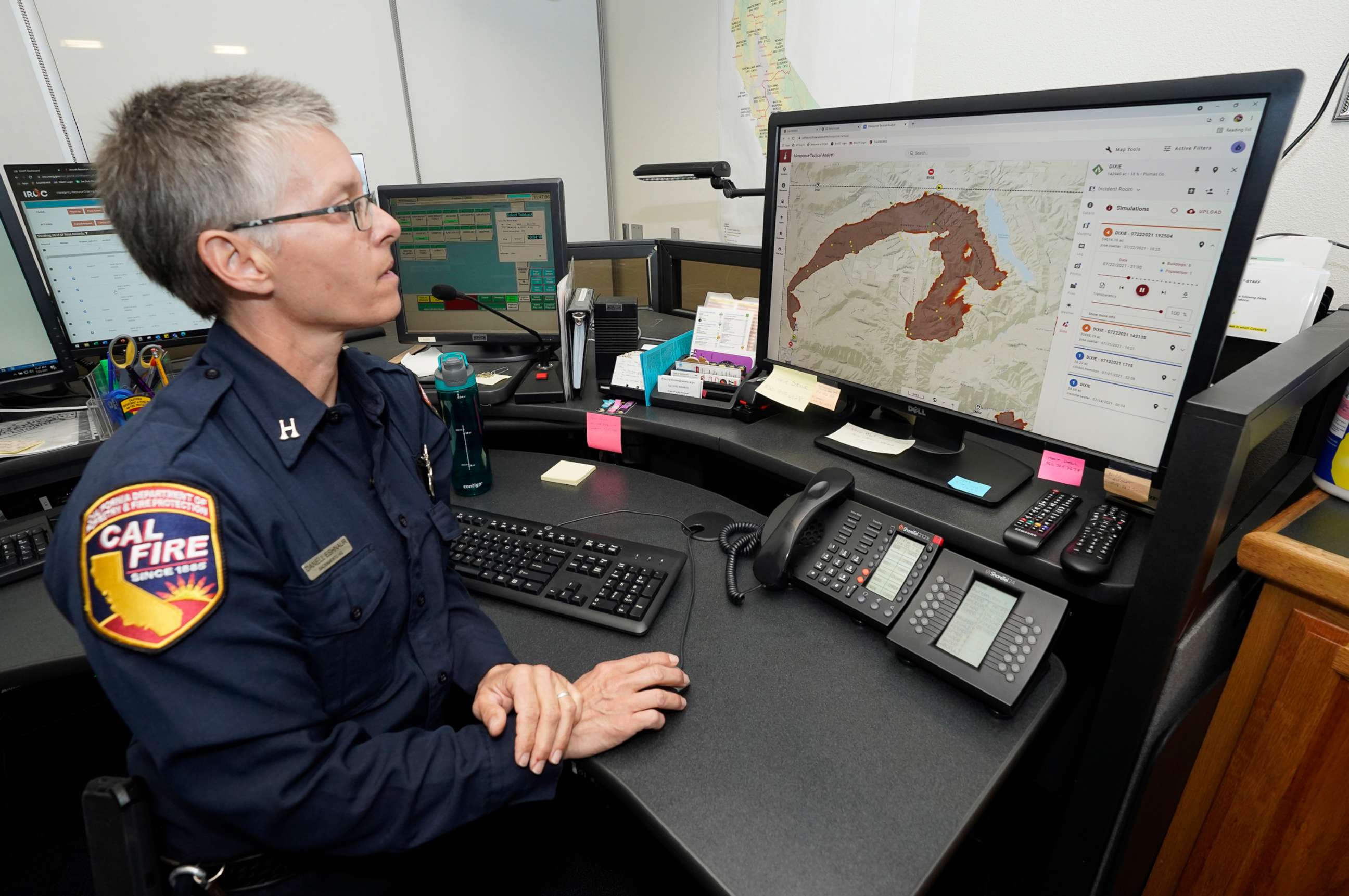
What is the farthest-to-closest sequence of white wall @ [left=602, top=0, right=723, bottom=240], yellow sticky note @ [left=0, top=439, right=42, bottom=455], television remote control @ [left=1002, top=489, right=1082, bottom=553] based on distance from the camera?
white wall @ [left=602, top=0, right=723, bottom=240]
yellow sticky note @ [left=0, top=439, right=42, bottom=455]
television remote control @ [left=1002, top=489, right=1082, bottom=553]

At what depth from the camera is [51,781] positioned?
1570 mm

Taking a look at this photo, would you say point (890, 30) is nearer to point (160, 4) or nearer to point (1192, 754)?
point (1192, 754)

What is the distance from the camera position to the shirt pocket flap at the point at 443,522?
898 mm

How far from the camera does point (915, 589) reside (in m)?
0.81

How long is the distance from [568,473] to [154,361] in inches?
36.7

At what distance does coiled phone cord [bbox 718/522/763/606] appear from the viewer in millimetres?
922

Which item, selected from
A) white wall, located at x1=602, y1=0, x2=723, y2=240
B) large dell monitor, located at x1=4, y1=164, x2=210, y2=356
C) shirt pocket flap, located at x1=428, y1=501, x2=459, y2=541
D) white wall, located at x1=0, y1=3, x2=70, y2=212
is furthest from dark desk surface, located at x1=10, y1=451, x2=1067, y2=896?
white wall, located at x1=602, y1=0, x2=723, y2=240

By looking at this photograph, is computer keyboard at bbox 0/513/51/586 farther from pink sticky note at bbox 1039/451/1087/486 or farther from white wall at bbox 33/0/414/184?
pink sticky note at bbox 1039/451/1087/486

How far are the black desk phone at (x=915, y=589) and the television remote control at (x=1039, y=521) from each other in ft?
0.17

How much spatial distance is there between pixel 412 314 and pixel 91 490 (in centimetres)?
113

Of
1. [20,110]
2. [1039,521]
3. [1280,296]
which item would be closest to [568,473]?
[1039,521]

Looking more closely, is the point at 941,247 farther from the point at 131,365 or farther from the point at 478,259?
the point at 131,365

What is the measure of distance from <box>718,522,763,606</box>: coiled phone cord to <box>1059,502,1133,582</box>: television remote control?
40 centimetres

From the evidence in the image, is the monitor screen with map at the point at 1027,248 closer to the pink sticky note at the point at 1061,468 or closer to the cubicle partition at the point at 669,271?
the pink sticky note at the point at 1061,468
